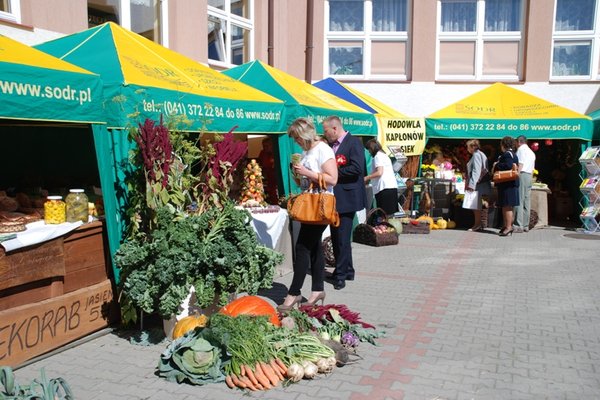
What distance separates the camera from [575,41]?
1420 centimetres

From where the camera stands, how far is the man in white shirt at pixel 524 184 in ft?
36.7

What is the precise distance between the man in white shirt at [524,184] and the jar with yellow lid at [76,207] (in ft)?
28.0

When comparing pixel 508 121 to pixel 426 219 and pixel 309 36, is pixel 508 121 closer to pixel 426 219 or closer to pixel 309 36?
pixel 426 219

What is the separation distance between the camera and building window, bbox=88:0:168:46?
28.1 ft

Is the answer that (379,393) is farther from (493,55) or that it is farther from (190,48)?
(493,55)

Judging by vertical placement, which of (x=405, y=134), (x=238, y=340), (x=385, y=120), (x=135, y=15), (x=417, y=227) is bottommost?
(x=417, y=227)

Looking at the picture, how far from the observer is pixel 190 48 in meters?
10.0

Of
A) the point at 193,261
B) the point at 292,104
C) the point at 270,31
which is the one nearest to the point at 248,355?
the point at 193,261

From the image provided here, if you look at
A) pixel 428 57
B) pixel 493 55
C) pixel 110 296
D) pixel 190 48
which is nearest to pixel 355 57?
pixel 428 57

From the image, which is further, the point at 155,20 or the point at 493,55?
the point at 493,55

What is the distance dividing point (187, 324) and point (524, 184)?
8.59m

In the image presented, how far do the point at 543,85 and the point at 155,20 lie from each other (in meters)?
9.70

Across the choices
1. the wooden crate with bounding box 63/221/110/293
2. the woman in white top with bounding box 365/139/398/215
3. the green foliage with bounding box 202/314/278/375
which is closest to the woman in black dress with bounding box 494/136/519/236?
the woman in white top with bounding box 365/139/398/215

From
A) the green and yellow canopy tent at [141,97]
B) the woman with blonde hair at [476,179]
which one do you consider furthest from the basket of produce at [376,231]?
the green and yellow canopy tent at [141,97]
